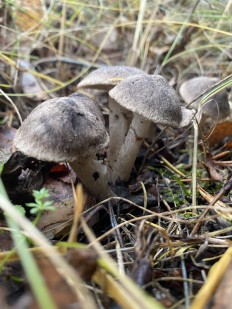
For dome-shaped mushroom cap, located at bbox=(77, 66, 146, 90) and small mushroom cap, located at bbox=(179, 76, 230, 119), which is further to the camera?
small mushroom cap, located at bbox=(179, 76, 230, 119)

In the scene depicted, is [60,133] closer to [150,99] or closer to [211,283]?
[150,99]

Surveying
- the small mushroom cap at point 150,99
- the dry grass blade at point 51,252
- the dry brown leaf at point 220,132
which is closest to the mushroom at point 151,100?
the small mushroom cap at point 150,99

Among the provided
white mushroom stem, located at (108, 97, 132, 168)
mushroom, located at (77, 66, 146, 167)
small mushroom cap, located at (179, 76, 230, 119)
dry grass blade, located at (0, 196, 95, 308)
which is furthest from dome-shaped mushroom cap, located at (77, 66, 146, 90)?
dry grass blade, located at (0, 196, 95, 308)

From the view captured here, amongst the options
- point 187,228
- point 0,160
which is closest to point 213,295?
point 187,228

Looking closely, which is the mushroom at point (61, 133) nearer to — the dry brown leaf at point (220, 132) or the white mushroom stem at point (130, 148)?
the white mushroom stem at point (130, 148)

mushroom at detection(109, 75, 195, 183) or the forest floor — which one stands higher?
mushroom at detection(109, 75, 195, 183)

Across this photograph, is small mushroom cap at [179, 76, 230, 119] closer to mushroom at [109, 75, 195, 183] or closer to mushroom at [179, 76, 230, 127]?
mushroom at [179, 76, 230, 127]

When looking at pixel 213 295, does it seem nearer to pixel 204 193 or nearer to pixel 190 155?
pixel 204 193

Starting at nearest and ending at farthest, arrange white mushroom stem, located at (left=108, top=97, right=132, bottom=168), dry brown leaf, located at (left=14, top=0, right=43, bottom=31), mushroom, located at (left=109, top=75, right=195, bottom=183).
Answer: mushroom, located at (left=109, top=75, right=195, bottom=183), white mushroom stem, located at (left=108, top=97, right=132, bottom=168), dry brown leaf, located at (left=14, top=0, right=43, bottom=31)
